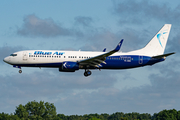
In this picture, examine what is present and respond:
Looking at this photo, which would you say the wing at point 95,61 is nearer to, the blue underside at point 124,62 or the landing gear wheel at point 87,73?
the blue underside at point 124,62

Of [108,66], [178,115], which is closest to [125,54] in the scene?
[108,66]

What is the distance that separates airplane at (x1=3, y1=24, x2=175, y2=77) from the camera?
76.5 meters

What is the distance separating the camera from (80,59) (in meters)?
77.6

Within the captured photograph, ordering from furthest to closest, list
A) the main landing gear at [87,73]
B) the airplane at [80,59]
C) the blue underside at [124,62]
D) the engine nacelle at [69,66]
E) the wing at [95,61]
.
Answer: the main landing gear at [87,73] < the blue underside at [124,62] < the airplane at [80,59] < the engine nacelle at [69,66] < the wing at [95,61]

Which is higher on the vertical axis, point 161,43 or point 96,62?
point 161,43

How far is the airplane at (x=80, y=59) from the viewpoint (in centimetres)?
7650

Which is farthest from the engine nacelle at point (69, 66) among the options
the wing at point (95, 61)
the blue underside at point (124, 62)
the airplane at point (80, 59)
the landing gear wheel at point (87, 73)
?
the landing gear wheel at point (87, 73)

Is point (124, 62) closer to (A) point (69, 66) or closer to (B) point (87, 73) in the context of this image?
(B) point (87, 73)

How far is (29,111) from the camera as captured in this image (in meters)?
174

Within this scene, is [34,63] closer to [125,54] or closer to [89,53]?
[89,53]

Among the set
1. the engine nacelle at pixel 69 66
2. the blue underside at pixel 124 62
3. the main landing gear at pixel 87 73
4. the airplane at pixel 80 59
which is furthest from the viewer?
the main landing gear at pixel 87 73

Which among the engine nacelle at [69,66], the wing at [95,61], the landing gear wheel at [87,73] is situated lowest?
the landing gear wheel at [87,73]

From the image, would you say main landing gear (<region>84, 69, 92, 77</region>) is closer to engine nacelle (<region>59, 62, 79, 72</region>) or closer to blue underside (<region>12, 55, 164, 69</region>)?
blue underside (<region>12, 55, 164, 69</region>)

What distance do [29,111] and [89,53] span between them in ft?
339
